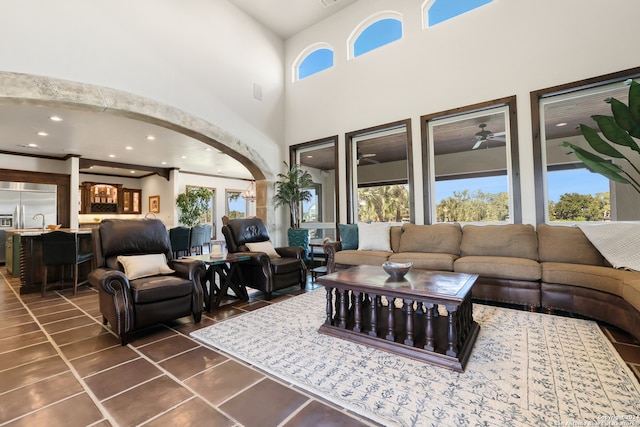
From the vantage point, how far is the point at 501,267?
10.4ft

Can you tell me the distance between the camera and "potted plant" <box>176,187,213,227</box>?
944 cm

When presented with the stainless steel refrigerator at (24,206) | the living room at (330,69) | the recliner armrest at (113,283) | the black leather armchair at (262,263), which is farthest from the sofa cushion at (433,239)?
the stainless steel refrigerator at (24,206)

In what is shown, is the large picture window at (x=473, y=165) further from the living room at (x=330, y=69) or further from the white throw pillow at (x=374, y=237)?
the white throw pillow at (x=374, y=237)

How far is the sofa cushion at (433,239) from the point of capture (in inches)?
156

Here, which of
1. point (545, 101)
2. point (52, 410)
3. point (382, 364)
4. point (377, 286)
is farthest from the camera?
point (545, 101)

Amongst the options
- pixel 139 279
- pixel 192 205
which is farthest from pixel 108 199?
pixel 139 279

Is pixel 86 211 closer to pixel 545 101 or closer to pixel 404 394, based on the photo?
pixel 404 394

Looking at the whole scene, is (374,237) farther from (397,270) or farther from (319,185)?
(319,185)

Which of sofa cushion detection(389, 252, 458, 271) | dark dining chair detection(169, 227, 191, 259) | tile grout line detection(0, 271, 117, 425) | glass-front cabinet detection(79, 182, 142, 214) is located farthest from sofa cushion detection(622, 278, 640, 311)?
glass-front cabinet detection(79, 182, 142, 214)

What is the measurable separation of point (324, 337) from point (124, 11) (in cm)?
493

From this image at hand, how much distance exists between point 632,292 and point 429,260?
177 cm

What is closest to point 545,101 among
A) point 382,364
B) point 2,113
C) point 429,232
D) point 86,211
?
point 429,232

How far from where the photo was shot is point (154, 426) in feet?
4.69

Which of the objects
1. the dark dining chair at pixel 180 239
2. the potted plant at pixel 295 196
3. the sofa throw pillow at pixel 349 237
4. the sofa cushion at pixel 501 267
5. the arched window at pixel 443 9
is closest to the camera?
the sofa cushion at pixel 501 267
